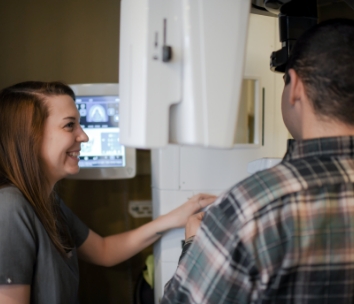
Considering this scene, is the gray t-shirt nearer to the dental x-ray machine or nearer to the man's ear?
the dental x-ray machine

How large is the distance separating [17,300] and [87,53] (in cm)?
112

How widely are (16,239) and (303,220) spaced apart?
71cm

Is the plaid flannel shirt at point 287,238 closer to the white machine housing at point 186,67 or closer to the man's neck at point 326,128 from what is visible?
the man's neck at point 326,128

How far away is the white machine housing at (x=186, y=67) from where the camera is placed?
0.65 metres

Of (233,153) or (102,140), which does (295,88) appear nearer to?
(233,153)

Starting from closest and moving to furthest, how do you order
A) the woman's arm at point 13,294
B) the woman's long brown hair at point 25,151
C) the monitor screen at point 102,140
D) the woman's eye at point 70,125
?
the woman's arm at point 13,294 < the woman's long brown hair at point 25,151 < the woman's eye at point 70,125 < the monitor screen at point 102,140

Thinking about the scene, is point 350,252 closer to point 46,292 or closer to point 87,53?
point 46,292

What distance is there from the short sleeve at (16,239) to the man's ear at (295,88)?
738 mm

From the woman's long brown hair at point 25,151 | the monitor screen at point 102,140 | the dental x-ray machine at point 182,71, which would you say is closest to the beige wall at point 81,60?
the monitor screen at point 102,140

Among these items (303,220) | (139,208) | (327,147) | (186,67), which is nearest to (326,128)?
(327,147)

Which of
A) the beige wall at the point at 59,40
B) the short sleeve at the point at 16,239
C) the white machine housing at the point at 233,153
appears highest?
the beige wall at the point at 59,40

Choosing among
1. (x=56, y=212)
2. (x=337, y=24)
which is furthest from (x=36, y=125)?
(x=337, y=24)

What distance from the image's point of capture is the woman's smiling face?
3.56ft

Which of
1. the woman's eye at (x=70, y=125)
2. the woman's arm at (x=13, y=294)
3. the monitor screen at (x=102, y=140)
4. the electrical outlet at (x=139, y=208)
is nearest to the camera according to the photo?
the woman's arm at (x=13, y=294)
